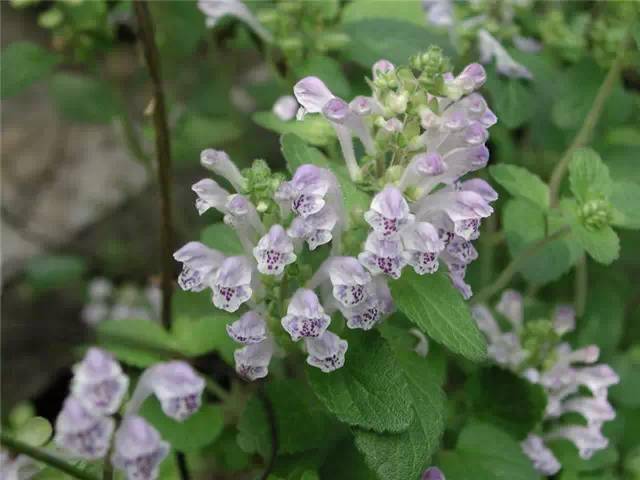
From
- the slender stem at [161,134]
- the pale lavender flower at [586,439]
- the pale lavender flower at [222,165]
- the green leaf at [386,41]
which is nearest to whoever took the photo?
the pale lavender flower at [222,165]

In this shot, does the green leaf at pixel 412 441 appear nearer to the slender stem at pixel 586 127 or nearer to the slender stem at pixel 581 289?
the slender stem at pixel 586 127

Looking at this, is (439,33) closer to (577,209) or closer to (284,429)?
(577,209)

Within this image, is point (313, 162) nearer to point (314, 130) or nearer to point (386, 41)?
point (314, 130)

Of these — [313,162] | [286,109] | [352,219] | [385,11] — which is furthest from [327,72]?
[352,219]

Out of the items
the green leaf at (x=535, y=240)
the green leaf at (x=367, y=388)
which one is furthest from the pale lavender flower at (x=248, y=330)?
the green leaf at (x=535, y=240)

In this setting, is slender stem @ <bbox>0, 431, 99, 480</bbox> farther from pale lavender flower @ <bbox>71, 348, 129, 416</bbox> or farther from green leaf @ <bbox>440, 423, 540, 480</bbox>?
green leaf @ <bbox>440, 423, 540, 480</bbox>

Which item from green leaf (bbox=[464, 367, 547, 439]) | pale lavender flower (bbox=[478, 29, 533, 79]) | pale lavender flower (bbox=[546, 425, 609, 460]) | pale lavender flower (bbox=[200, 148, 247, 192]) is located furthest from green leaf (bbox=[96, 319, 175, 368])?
pale lavender flower (bbox=[478, 29, 533, 79])

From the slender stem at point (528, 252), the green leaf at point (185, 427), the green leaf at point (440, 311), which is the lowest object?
the green leaf at point (185, 427)
